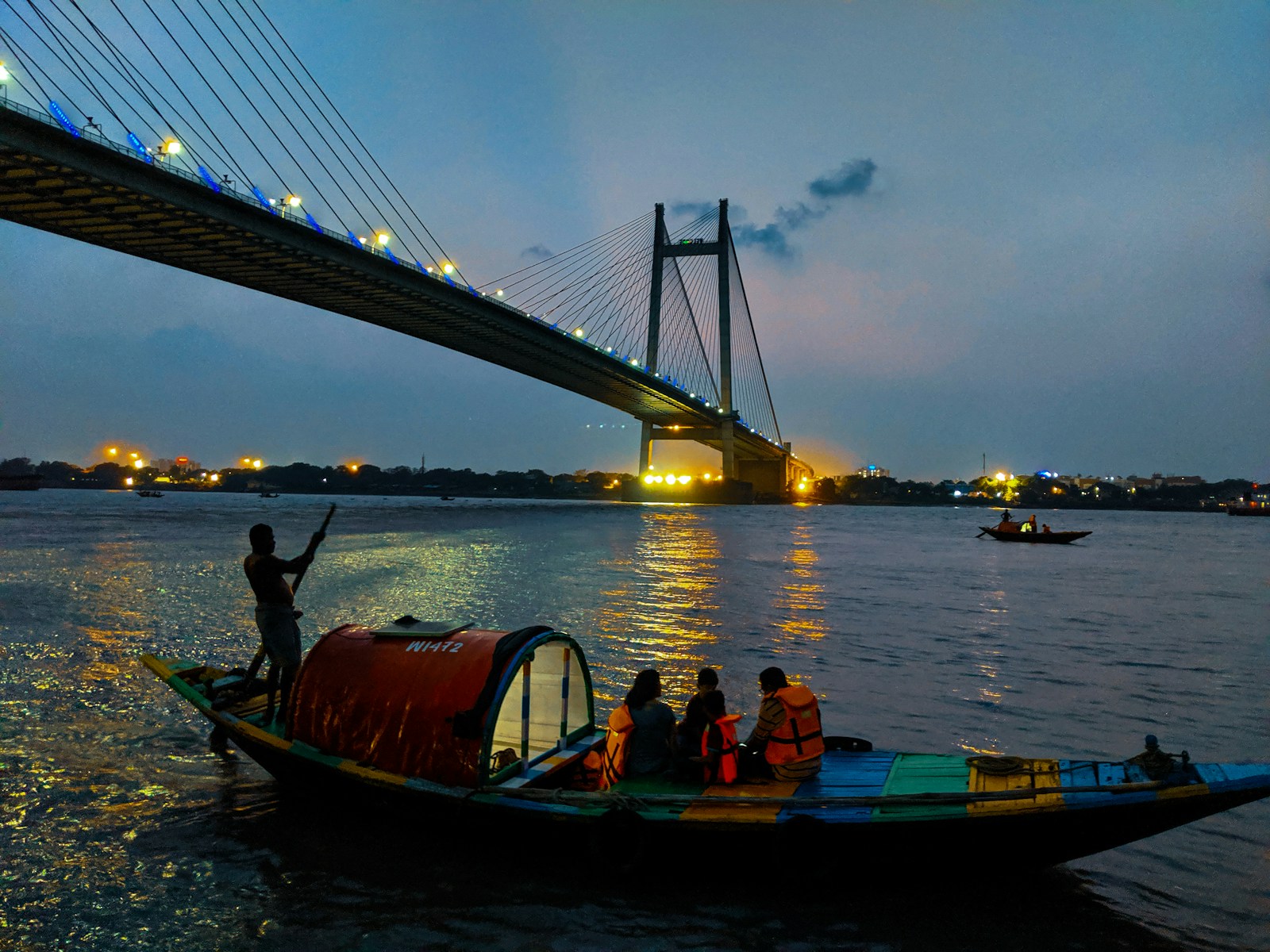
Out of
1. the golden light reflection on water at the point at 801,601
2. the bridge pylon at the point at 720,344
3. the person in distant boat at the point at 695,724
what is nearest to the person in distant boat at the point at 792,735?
the person in distant boat at the point at 695,724

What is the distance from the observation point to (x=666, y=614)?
16141 millimetres

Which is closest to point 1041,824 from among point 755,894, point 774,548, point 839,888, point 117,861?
point 839,888

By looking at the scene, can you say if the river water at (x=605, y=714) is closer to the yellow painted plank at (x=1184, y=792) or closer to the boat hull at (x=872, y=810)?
the boat hull at (x=872, y=810)

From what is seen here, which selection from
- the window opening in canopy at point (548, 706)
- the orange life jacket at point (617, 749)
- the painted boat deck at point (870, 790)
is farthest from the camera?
the window opening in canopy at point (548, 706)

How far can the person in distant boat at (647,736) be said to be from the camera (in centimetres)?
534

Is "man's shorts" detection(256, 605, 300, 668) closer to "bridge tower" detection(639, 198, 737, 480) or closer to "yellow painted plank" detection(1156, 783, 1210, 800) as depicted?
"yellow painted plank" detection(1156, 783, 1210, 800)

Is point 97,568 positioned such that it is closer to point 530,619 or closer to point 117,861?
point 530,619

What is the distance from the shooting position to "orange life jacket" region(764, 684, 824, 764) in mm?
5121

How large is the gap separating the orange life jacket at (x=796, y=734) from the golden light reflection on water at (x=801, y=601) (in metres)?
8.92

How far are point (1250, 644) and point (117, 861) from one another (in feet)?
55.2

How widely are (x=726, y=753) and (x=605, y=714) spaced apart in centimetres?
379

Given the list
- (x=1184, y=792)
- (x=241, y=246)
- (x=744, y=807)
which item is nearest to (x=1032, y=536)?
(x=241, y=246)

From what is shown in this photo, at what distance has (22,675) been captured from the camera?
32.9 feet

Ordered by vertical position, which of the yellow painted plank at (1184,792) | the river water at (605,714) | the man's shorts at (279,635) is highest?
the man's shorts at (279,635)
